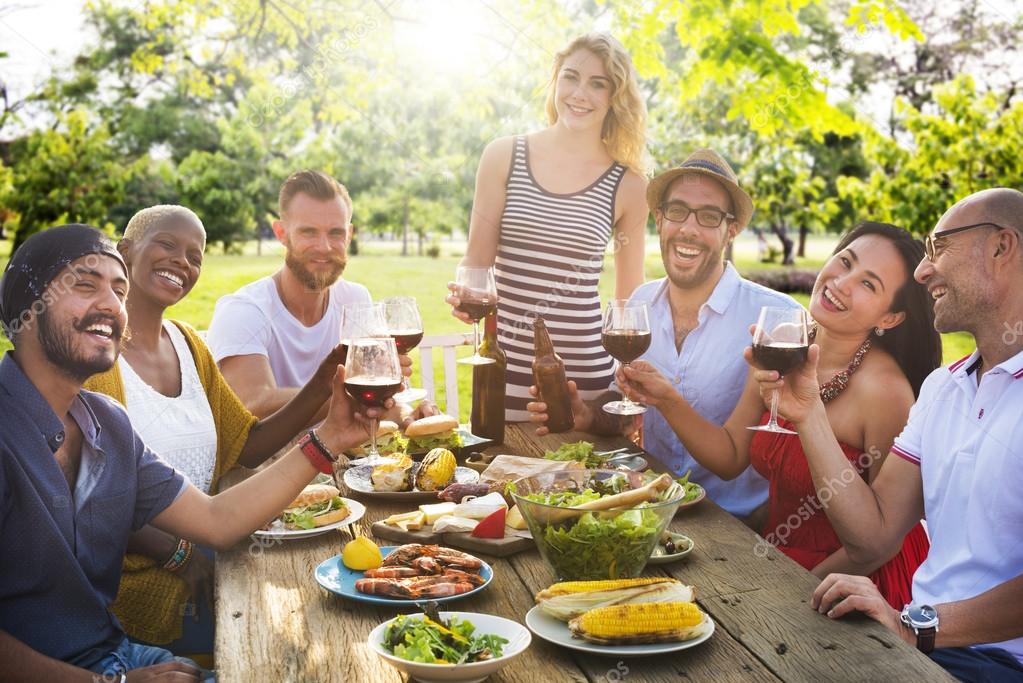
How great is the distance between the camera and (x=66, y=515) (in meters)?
2.10

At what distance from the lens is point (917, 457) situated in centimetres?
257

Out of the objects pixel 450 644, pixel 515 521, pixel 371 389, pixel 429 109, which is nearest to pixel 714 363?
pixel 515 521

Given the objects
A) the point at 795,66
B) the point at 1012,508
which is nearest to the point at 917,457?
the point at 1012,508

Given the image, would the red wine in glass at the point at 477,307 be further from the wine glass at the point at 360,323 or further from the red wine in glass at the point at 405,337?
the wine glass at the point at 360,323

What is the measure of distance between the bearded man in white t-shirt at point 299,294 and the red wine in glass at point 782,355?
2023 mm

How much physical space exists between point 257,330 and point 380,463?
1.44m

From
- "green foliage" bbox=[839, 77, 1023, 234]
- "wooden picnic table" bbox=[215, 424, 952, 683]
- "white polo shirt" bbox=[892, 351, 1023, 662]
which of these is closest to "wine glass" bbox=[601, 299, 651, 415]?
"wooden picnic table" bbox=[215, 424, 952, 683]

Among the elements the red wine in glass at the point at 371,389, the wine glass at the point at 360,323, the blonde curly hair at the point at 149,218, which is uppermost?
the blonde curly hair at the point at 149,218

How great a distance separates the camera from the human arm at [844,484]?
2482 millimetres

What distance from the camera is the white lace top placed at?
9.25 feet

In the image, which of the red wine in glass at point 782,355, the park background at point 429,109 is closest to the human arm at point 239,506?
the red wine in glass at point 782,355

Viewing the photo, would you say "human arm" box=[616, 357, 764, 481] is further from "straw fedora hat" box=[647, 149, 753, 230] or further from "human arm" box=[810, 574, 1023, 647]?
"human arm" box=[810, 574, 1023, 647]

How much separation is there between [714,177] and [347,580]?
6.97 feet

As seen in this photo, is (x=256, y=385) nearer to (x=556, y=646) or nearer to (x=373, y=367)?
(x=373, y=367)
